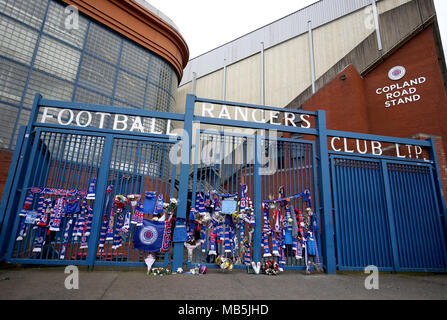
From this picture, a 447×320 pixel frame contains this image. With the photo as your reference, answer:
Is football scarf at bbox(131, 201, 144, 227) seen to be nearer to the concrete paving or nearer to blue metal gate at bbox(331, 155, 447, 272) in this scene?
the concrete paving

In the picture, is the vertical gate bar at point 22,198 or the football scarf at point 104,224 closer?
the vertical gate bar at point 22,198

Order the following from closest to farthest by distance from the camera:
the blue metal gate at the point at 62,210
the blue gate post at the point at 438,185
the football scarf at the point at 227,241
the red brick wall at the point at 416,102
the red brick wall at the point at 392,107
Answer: the blue metal gate at the point at 62,210 → the football scarf at the point at 227,241 → the blue gate post at the point at 438,185 → the red brick wall at the point at 416,102 → the red brick wall at the point at 392,107

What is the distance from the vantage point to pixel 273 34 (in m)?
20.1

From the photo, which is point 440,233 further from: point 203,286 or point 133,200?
point 133,200

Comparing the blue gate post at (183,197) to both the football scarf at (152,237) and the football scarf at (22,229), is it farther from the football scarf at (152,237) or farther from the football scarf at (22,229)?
the football scarf at (22,229)

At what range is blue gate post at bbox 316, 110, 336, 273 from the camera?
225 inches

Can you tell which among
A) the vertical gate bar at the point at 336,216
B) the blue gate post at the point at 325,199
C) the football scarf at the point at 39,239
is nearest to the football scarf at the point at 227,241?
the blue gate post at the point at 325,199

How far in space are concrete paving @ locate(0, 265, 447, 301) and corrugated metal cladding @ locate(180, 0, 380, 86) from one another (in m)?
17.2

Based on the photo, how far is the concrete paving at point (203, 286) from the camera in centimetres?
348

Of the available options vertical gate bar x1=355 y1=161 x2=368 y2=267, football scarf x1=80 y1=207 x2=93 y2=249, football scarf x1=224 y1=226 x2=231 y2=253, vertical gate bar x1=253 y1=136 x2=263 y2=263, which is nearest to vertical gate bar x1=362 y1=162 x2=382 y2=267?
vertical gate bar x1=355 y1=161 x2=368 y2=267

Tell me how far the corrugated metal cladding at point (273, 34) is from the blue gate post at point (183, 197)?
16.1m

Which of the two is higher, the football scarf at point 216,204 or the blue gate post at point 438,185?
the blue gate post at point 438,185

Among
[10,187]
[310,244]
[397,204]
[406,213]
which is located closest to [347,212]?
[310,244]

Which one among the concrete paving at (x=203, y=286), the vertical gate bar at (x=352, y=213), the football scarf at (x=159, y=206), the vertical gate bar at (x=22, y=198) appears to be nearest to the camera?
the concrete paving at (x=203, y=286)
